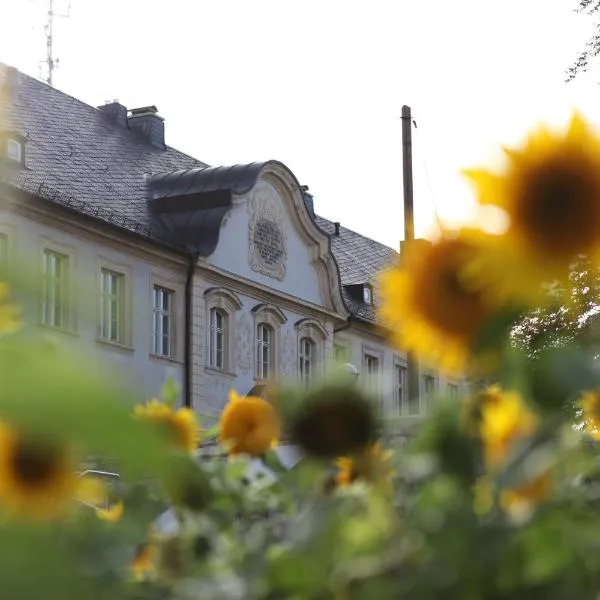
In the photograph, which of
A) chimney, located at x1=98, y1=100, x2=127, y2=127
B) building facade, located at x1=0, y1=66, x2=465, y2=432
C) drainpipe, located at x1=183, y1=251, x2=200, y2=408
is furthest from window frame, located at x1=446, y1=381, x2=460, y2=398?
chimney, located at x1=98, y1=100, x2=127, y2=127

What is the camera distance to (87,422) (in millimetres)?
365

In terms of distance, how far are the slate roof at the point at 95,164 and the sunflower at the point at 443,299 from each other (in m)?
19.5

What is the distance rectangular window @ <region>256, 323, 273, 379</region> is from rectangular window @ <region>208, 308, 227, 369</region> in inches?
51.8

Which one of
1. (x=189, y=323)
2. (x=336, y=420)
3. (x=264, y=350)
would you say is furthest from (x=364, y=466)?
(x=264, y=350)

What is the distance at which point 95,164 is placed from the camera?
24.9 metres

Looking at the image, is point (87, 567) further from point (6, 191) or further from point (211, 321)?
point (211, 321)

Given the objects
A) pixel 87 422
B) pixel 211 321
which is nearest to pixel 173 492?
pixel 87 422

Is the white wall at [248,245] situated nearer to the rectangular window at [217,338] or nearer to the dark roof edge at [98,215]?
the rectangular window at [217,338]

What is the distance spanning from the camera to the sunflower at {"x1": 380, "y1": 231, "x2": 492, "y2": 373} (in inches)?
36.8

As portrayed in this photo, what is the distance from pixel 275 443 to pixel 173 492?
1.03 ft

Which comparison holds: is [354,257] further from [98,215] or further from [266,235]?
[98,215]

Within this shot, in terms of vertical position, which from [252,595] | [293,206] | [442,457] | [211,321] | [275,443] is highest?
[293,206]

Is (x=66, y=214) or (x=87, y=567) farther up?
(x=66, y=214)

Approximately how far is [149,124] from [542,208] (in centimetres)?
2830
